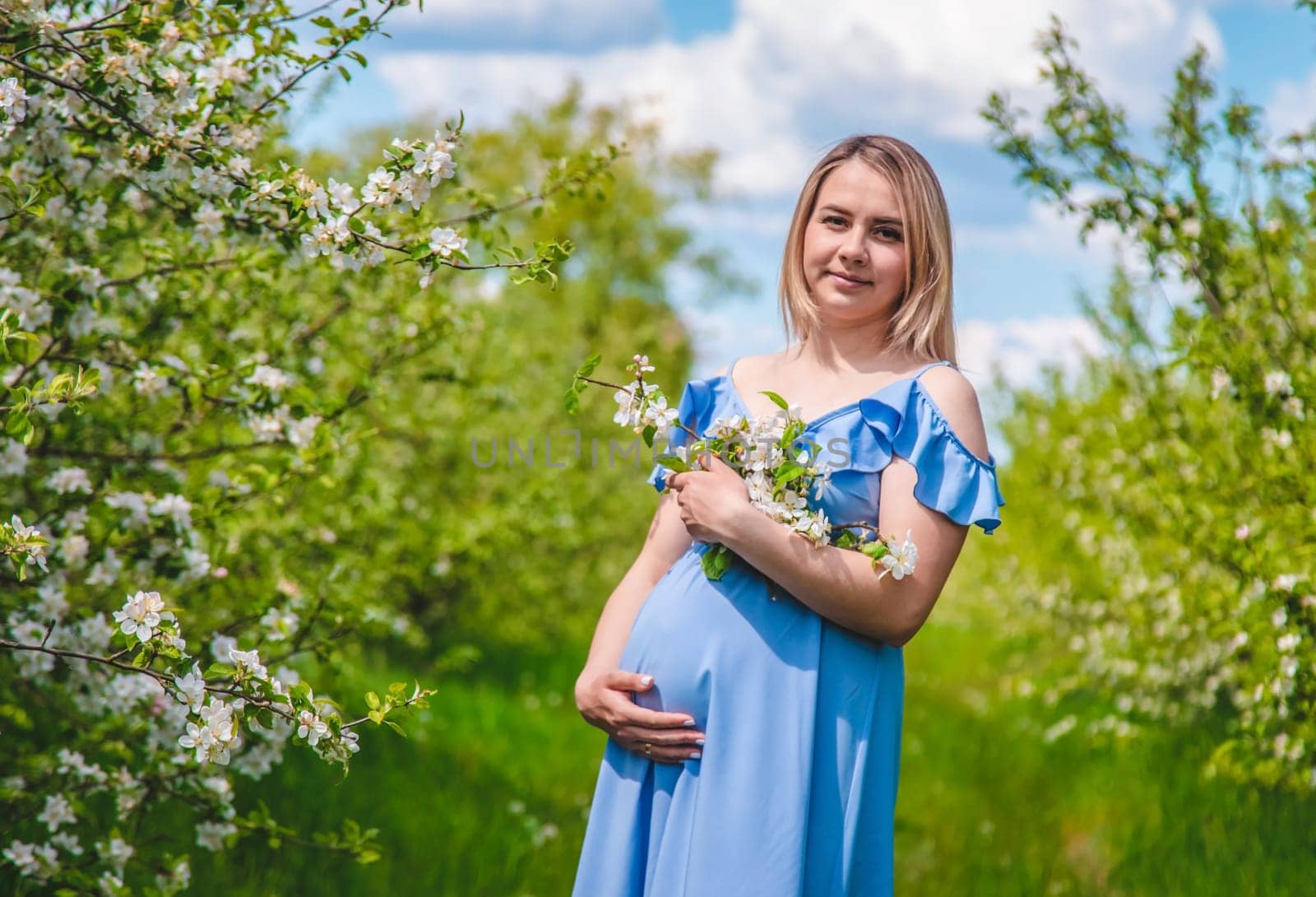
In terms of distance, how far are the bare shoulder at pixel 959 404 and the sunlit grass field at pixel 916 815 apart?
2.82 m

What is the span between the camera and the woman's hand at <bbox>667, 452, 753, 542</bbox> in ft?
7.39

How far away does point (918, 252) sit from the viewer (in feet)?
8.20

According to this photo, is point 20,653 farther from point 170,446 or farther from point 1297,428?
point 1297,428

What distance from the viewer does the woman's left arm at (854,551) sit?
2.23 m

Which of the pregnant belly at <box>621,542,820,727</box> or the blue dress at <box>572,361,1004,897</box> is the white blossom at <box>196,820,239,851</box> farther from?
the pregnant belly at <box>621,542,820,727</box>

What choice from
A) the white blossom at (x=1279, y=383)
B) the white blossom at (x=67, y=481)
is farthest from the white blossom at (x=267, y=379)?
the white blossom at (x=1279, y=383)

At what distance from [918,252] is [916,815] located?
175 inches

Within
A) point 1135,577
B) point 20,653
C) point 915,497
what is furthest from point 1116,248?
point 20,653

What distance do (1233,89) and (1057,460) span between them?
358 centimetres

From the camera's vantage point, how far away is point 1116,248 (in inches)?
193

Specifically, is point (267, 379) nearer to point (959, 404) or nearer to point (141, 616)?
point (141, 616)

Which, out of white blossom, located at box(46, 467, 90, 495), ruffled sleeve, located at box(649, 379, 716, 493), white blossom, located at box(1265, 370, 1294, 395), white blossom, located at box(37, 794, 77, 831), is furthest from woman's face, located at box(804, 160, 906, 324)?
white blossom, located at box(37, 794, 77, 831)

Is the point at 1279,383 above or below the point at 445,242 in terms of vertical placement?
above

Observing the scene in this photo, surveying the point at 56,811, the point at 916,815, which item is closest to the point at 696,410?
the point at 56,811
